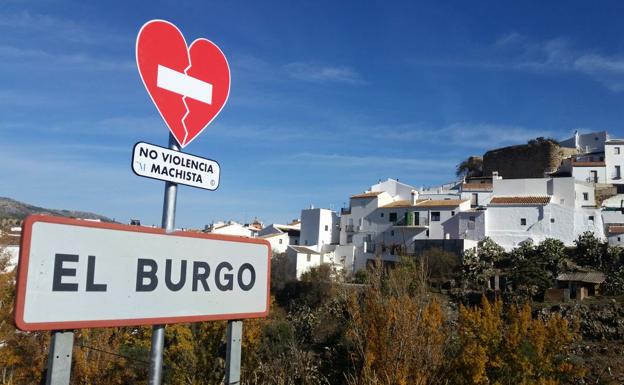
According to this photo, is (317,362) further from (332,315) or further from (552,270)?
(552,270)

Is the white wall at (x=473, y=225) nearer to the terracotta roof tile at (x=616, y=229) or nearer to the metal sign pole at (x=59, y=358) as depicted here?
the terracotta roof tile at (x=616, y=229)

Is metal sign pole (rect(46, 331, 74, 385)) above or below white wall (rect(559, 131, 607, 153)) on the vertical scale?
below

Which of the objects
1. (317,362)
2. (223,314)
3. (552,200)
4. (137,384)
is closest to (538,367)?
(317,362)

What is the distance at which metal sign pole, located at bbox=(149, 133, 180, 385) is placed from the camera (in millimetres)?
2160

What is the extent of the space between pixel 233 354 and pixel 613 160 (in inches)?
1957

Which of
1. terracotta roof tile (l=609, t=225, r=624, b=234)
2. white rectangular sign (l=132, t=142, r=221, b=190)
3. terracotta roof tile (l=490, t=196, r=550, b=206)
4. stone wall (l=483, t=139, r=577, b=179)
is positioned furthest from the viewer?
stone wall (l=483, t=139, r=577, b=179)

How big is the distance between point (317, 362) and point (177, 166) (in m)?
20.0

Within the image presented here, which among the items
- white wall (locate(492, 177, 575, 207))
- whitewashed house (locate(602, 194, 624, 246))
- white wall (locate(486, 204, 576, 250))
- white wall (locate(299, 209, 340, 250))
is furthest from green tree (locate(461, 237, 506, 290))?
white wall (locate(299, 209, 340, 250))

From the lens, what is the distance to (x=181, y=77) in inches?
94.2

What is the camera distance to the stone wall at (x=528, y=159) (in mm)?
50156

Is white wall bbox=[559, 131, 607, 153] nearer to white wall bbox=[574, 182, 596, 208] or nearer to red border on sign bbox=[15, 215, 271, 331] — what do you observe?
white wall bbox=[574, 182, 596, 208]

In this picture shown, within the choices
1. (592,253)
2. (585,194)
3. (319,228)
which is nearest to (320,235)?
(319,228)

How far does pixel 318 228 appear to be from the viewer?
42.4 metres

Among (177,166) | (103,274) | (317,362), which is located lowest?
(317,362)
